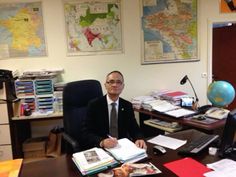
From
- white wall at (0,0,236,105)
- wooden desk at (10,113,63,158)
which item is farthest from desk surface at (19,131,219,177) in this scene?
white wall at (0,0,236,105)

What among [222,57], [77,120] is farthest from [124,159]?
[222,57]

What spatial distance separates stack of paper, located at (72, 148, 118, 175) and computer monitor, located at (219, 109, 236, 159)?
2.28ft

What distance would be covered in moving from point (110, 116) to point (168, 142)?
57cm

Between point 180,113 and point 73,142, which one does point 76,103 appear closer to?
point 73,142

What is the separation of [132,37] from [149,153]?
6.93 feet

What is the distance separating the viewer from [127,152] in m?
1.61

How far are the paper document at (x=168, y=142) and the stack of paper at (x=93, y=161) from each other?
1.55 feet

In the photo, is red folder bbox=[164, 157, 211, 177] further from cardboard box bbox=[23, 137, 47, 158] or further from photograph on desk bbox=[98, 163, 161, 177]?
cardboard box bbox=[23, 137, 47, 158]

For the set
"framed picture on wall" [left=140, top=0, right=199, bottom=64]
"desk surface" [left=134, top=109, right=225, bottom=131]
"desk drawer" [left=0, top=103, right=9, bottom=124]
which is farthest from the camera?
"framed picture on wall" [left=140, top=0, right=199, bottom=64]

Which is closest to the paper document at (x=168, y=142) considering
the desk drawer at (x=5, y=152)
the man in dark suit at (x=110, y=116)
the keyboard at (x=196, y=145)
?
the keyboard at (x=196, y=145)

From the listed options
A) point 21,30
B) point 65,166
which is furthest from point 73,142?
point 21,30

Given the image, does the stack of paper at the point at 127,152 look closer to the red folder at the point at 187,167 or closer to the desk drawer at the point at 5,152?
the red folder at the point at 187,167

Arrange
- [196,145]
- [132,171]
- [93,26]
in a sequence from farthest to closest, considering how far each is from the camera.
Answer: [93,26], [196,145], [132,171]

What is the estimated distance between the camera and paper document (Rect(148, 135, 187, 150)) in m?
1.83
